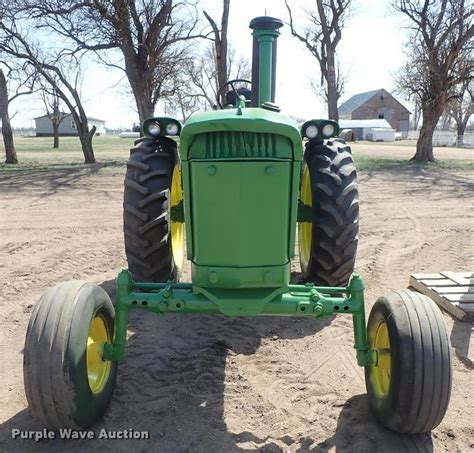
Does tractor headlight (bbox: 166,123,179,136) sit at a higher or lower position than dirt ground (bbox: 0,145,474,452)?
higher

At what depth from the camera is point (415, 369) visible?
244 centimetres

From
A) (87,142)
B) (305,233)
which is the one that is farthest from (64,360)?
(87,142)

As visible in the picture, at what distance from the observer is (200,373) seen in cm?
324

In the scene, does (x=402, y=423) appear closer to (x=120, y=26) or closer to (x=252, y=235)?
(x=252, y=235)

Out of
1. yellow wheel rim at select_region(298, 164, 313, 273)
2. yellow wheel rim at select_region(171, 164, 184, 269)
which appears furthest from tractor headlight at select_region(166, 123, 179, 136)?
yellow wheel rim at select_region(298, 164, 313, 273)

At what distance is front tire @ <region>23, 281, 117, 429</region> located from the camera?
237 centimetres

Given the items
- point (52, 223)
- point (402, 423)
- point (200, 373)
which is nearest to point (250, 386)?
point (200, 373)

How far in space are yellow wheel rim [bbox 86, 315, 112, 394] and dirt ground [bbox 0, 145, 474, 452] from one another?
0.67ft

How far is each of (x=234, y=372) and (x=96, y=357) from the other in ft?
3.17

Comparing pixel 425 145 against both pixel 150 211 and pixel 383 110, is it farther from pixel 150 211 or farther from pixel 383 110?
pixel 383 110

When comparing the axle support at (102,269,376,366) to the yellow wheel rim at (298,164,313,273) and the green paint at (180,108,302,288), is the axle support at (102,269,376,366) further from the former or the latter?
the yellow wheel rim at (298,164,313,273)

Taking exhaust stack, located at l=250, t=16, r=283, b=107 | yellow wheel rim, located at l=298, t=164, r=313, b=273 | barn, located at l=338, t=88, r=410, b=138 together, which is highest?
barn, located at l=338, t=88, r=410, b=138

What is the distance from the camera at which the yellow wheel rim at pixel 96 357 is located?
2.69 meters

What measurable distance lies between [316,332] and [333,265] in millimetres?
567
